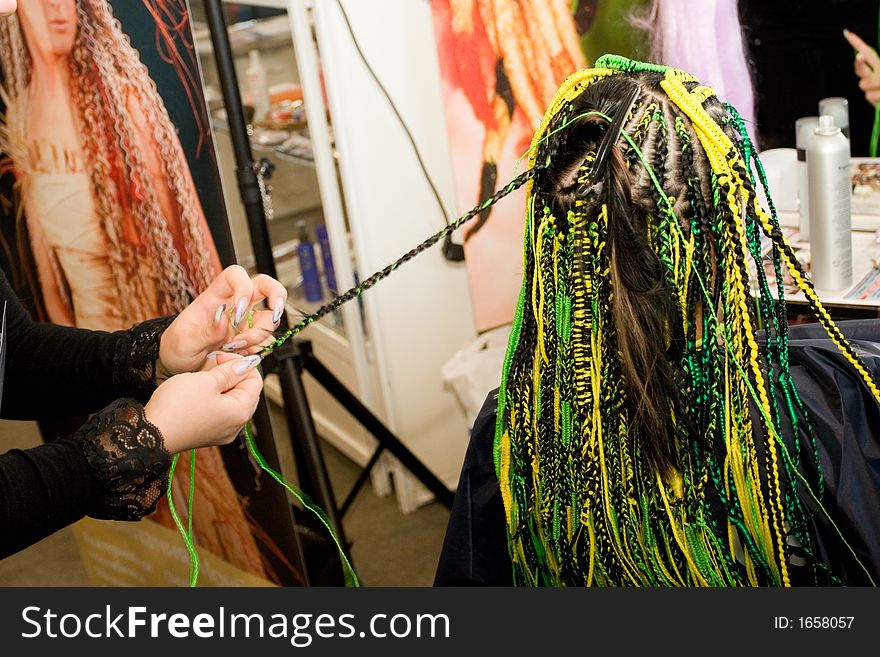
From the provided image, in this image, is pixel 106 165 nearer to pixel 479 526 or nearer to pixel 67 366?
pixel 67 366

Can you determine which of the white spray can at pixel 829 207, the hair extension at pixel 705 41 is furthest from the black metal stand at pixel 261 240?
the white spray can at pixel 829 207

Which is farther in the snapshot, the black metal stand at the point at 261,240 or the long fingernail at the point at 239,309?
the black metal stand at the point at 261,240

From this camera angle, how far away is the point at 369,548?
246cm

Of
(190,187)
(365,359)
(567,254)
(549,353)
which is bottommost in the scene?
(365,359)

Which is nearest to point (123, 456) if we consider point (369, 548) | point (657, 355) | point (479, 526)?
point (479, 526)

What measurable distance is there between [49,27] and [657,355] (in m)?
1.08

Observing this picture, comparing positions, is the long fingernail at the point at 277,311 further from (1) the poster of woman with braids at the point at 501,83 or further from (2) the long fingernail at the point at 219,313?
(1) the poster of woman with braids at the point at 501,83

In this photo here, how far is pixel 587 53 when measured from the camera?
171 cm

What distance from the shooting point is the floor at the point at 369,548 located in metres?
2.36

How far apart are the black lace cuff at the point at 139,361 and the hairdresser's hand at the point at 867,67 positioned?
1.13 meters

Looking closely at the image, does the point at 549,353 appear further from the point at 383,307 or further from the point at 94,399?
the point at 383,307

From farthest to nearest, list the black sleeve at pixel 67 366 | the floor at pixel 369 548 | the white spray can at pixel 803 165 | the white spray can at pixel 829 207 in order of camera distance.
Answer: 1. the floor at pixel 369 548
2. the white spray can at pixel 803 165
3. the white spray can at pixel 829 207
4. the black sleeve at pixel 67 366

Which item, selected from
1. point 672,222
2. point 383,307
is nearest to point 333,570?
point 383,307
